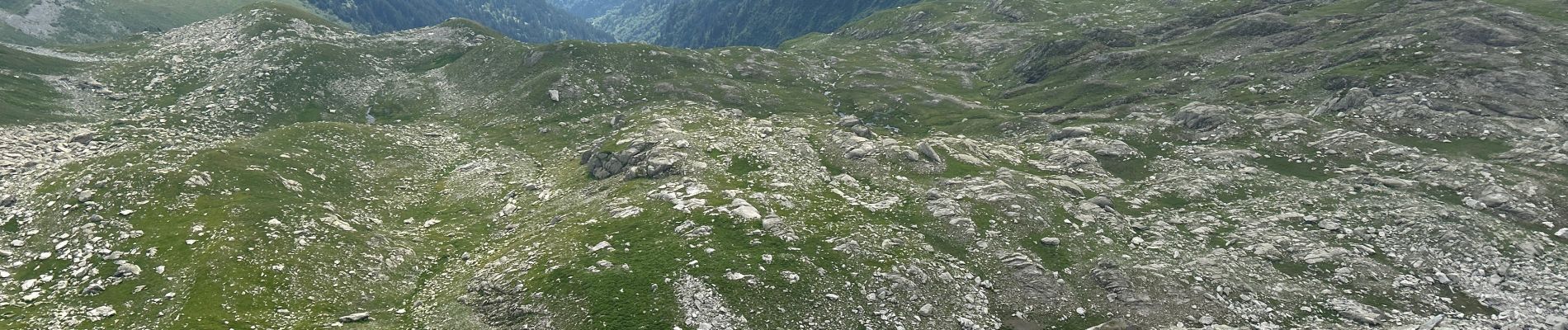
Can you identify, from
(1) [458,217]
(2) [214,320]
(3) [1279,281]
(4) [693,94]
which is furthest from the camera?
(4) [693,94]

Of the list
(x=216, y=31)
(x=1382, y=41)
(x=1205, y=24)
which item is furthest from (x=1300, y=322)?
(x=216, y=31)

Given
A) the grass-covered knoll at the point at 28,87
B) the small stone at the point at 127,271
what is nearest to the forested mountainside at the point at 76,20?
the grass-covered knoll at the point at 28,87

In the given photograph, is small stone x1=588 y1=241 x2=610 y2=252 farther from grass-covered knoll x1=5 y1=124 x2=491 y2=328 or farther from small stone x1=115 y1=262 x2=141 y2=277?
small stone x1=115 y1=262 x2=141 y2=277

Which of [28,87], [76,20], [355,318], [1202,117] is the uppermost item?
[28,87]

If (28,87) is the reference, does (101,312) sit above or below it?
above

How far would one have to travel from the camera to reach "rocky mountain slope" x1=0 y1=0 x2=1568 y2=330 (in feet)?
98.7

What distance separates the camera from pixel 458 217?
4369cm

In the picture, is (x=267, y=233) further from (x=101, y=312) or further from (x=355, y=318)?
(x=355, y=318)

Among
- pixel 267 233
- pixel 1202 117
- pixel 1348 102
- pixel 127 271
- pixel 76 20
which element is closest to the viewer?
pixel 127 271

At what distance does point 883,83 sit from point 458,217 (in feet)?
199

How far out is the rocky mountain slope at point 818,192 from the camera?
98.7ft

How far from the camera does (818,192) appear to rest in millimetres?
43906

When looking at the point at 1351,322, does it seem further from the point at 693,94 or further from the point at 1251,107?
the point at 693,94

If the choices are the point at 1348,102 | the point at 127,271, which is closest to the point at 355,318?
the point at 127,271
